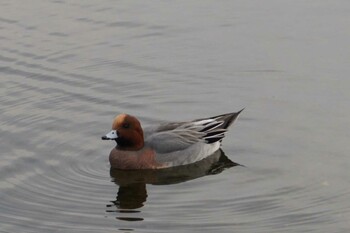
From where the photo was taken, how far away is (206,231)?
11.8m

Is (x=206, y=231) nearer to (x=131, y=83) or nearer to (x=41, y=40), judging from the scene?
(x=131, y=83)

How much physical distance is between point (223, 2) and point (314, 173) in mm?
7166

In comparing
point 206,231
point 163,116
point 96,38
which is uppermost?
point 96,38

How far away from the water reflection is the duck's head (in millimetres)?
412

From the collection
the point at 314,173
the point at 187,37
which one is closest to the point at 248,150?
the point at 314,173

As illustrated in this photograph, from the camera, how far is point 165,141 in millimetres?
14461

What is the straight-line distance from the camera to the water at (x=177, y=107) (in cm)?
1238

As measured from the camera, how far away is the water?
40.6ft

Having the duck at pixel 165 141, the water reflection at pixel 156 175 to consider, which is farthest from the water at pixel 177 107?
the duck at pixel 165 141

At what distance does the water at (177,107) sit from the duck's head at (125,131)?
1.13ft

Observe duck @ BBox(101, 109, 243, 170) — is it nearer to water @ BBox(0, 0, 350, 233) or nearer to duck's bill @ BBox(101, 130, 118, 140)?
duck's bill @ BBox(101, 130, 118, 140)

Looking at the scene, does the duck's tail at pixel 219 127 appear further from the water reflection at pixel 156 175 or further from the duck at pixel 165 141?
the water reflection at pixel 156 175

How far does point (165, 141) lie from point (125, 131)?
62 cm

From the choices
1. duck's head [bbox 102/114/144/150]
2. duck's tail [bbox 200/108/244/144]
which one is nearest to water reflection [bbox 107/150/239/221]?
duck's tail [bbox 200/108/244/144]
